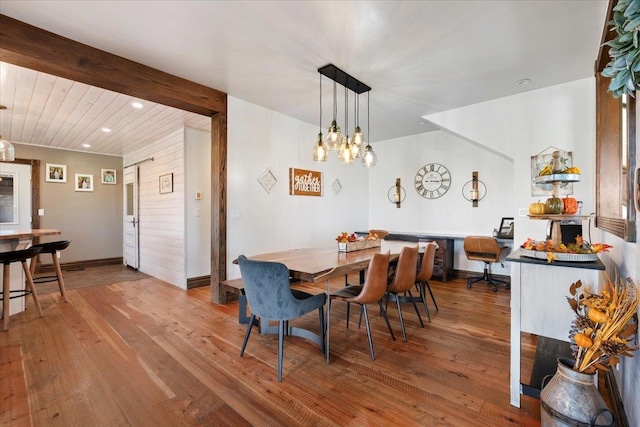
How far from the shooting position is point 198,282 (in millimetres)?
4664

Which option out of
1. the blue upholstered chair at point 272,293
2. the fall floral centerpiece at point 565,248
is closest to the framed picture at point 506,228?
the fall floral centerpiece at point 565,248

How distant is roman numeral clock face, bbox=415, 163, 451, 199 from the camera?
5.40 m

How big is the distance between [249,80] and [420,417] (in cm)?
343

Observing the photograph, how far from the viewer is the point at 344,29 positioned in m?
2.39

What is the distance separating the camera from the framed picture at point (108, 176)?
22.0 ft

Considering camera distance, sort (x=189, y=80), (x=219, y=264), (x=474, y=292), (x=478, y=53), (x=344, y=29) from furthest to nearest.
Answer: (x=474, y=292), (x=219, y=264), (x=189, y=80), (x=478, y=53), (x=344, y=29)

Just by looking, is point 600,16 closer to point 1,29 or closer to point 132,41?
point 132,41

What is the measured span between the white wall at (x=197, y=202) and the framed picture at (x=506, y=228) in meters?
4.65

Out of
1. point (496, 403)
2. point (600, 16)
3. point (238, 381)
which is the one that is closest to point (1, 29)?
point (238, 381)

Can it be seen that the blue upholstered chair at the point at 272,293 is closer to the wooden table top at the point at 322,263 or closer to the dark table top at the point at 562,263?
the wooden table top at the point at 322,263

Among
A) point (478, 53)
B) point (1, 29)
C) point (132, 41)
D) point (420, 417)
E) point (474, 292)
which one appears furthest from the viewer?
point (474, 292)

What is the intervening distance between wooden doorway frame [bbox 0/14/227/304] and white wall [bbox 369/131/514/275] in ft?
11.7

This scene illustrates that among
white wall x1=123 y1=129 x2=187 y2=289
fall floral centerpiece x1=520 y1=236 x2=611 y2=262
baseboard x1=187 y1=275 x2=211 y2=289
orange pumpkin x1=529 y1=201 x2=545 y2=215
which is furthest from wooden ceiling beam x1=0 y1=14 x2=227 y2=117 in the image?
fall floral centerpiece x1=520 y1=236 x2=611 y2=262

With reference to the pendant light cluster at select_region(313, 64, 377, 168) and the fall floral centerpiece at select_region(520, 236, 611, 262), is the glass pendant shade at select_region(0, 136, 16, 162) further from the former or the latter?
the fall floral centerpiece at select_region(520, 236, 611, 262)
